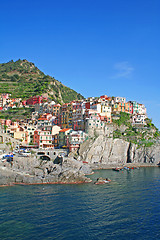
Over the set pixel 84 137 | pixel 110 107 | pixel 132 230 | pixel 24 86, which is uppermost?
pixel 24 86

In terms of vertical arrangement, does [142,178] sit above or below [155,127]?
below

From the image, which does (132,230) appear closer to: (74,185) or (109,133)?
(74,185)

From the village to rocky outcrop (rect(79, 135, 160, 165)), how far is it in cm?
414

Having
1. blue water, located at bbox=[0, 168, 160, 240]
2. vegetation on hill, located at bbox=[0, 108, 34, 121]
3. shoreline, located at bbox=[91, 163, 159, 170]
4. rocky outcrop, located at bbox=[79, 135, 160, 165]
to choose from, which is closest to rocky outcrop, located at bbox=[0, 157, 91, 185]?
blue water, located at bbox=[0, 168, 160, 240]

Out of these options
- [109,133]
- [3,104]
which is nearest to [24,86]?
[3,104]

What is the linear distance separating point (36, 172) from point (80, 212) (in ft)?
83.8

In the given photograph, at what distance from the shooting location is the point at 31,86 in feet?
537

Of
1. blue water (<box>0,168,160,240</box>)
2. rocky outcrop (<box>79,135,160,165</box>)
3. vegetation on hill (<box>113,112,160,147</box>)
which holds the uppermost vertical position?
vegetation on hill (<box>113,112,160,147</box>)

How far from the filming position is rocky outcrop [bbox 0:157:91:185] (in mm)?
56269

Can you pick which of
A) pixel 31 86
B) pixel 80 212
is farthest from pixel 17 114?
pixel 80 212

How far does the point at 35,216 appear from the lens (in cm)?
3553

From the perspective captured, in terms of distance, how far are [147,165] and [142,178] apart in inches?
1058

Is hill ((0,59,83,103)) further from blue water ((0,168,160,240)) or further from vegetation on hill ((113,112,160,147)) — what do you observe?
blue water ((0,168,160,240))

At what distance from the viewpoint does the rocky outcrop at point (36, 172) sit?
56.3 meters
